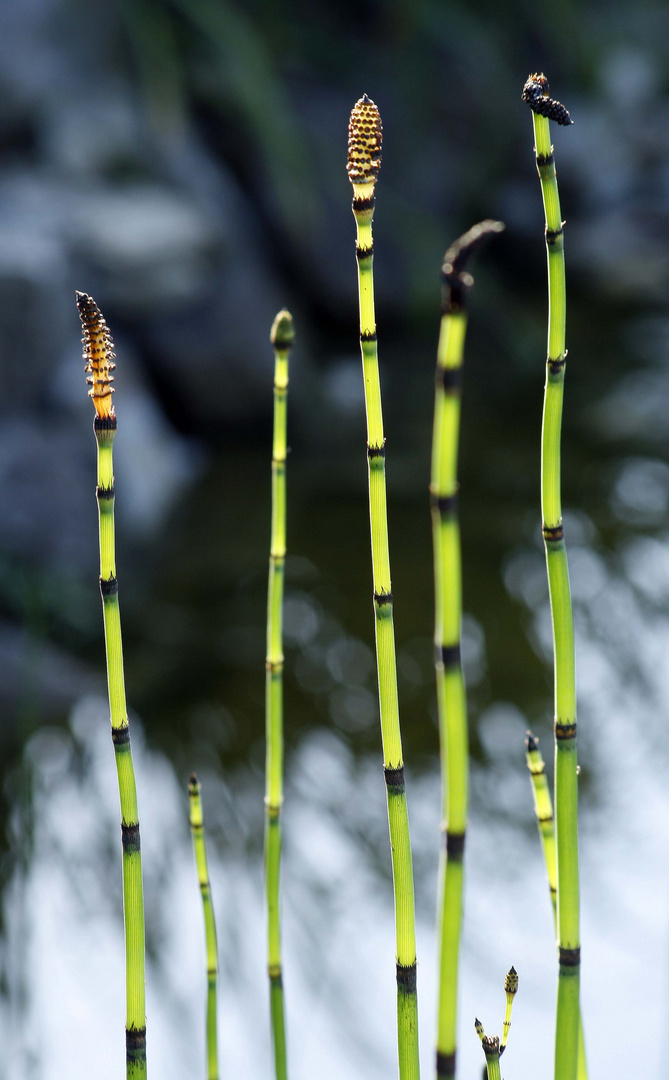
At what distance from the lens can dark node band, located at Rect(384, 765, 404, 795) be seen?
0.39 meters

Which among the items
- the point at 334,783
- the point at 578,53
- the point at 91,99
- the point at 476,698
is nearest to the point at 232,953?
the point at 334,783

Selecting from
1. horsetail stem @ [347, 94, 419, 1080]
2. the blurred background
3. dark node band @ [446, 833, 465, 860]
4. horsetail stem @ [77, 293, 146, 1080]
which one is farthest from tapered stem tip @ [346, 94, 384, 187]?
the blurred background

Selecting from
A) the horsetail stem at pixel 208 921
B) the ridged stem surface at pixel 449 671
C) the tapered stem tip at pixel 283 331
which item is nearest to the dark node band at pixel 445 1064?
the ridged stem surface at pixel 449 671

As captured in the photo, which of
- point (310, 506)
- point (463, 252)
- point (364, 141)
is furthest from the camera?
point (310, 506)

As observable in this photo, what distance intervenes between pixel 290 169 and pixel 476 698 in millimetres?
1444

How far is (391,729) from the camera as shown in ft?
1.30

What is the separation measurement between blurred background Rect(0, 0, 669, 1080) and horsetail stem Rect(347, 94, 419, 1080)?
49 cm

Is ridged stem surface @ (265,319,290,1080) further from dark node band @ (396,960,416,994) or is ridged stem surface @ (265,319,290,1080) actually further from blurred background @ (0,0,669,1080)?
blurred background @ (0,0,669,1080)

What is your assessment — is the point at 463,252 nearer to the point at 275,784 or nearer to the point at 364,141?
the point at 364,141

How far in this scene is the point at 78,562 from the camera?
1617 mm

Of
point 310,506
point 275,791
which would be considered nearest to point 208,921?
point 275,791

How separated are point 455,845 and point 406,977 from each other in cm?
13

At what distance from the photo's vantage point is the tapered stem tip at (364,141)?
0.33m

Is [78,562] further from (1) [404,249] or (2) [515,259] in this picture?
(2) [515,259]
